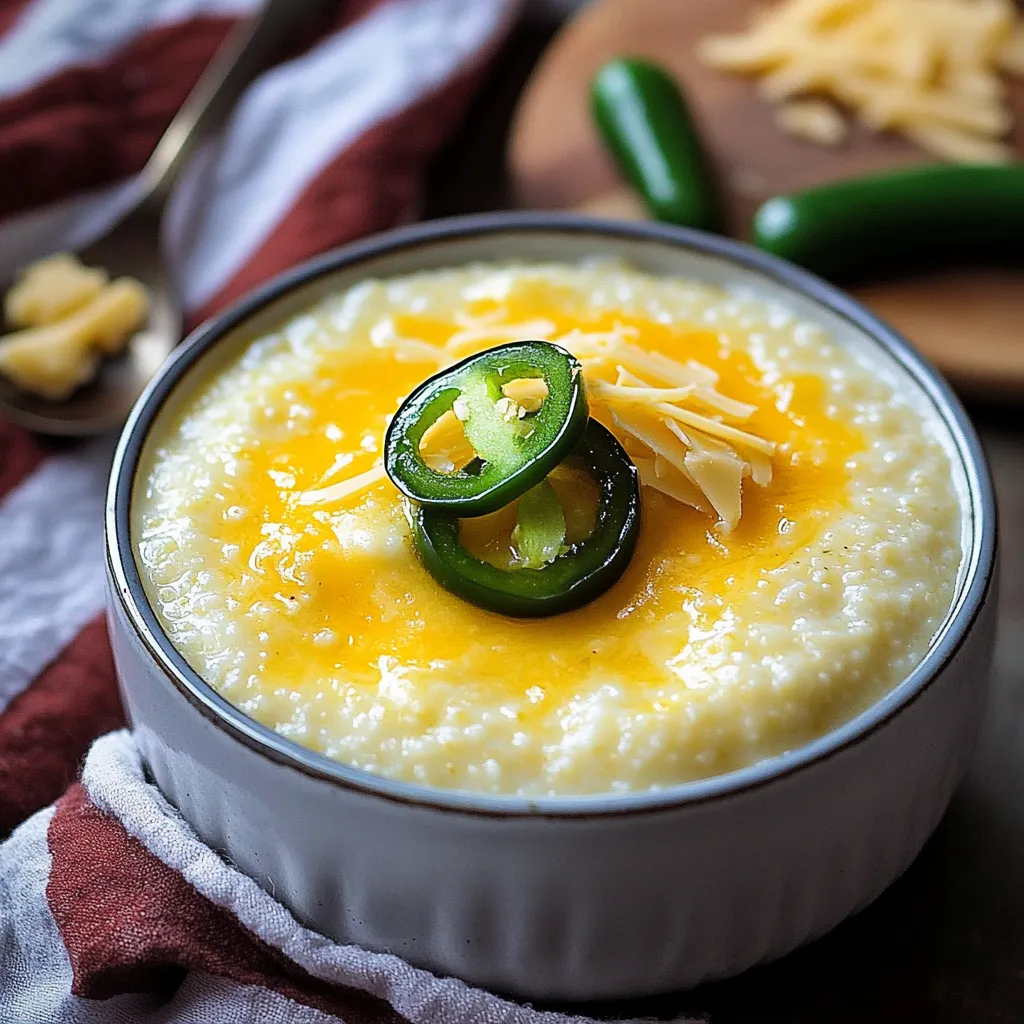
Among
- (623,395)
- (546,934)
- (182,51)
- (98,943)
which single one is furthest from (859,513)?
(182,51)

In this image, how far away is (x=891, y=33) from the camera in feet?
9.55

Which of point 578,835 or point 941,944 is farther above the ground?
point 578,835

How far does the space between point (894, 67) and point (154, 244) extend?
1.45m

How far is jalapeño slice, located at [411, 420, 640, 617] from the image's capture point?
151 cm

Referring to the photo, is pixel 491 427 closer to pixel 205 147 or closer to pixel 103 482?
pixel 103 482

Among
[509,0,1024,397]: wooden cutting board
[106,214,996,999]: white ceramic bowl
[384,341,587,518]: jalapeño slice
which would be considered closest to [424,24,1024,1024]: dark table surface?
[106,214,996,999]: white ceramic bowl

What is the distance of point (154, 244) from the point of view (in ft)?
8.68

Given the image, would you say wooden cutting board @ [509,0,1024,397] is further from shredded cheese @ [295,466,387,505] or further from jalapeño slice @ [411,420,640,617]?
shredded cheese @ [295,466,387,505]

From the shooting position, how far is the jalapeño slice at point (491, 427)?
1.53 metres

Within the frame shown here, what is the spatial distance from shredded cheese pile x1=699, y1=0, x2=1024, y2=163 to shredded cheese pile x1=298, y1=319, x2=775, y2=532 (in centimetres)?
131

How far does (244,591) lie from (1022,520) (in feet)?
3.84

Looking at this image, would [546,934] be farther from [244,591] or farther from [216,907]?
[244,591]

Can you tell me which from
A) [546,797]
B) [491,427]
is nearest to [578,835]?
[546,797]

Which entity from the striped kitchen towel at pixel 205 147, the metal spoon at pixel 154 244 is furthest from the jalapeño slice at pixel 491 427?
the metal spoon at pixel 154 244
